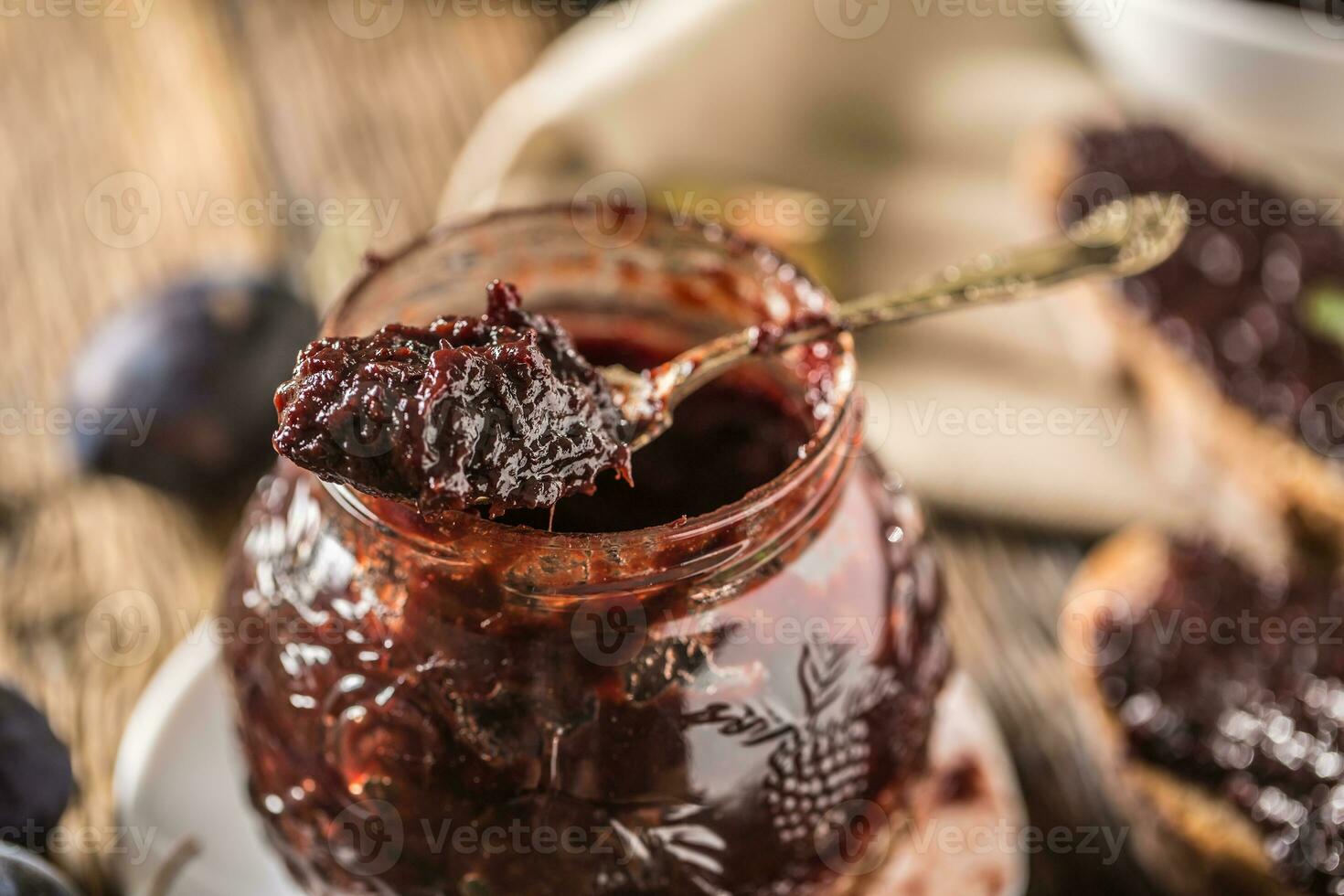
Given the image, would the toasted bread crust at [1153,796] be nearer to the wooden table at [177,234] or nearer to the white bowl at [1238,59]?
the wooden table at [177,234]

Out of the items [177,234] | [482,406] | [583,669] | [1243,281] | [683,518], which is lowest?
[1243,281]

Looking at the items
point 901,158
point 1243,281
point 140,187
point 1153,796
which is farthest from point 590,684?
point 901,158

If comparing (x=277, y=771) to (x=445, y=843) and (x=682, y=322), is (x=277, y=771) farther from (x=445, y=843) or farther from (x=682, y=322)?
(x=682, y=322)

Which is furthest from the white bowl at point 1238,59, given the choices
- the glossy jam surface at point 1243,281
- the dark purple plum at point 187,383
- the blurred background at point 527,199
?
the dark purple plum at point 187,383

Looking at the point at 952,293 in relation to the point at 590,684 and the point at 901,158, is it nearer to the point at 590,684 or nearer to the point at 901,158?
the point at 590,684

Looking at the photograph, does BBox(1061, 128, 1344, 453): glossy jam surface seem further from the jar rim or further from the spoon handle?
the jar rim

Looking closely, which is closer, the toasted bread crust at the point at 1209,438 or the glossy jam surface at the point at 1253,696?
the glossy jam surface at the point at 1253,696
